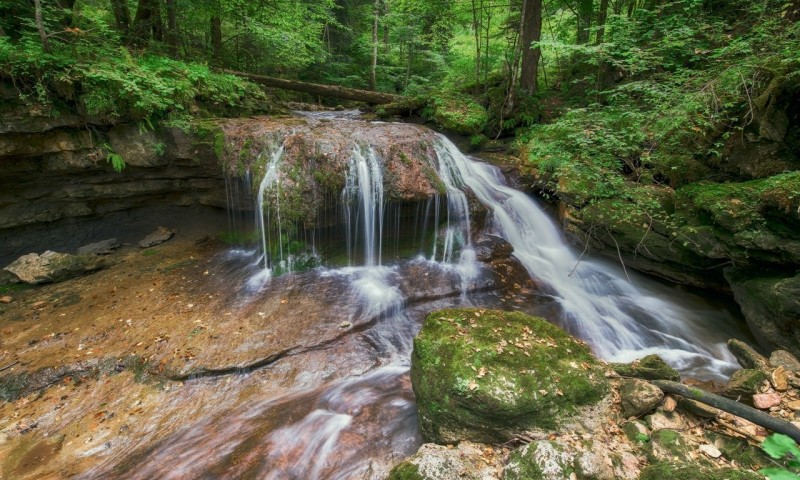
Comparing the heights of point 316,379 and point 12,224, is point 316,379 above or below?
below

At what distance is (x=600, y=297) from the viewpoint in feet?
21.8

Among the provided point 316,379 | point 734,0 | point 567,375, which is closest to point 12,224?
point 316,379

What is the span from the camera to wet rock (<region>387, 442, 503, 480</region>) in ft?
9.61

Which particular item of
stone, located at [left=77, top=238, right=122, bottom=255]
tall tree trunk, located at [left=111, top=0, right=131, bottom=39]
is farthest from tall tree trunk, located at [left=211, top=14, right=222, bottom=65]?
stone, located at [left=77, top=238, right=122, bottom=255]

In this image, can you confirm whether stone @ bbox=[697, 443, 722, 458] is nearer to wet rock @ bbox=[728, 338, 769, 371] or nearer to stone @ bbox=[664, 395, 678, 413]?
stone @ bbox=[664, 395, 678, 413]

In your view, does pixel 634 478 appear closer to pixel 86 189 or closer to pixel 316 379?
pixel 316 379

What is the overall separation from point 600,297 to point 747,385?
3262mm

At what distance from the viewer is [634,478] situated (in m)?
2.76

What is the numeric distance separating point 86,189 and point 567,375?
933 centimetres

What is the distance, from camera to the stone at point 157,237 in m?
8.05

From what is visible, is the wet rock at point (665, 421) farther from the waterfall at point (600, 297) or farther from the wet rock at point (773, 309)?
the wet rock at point (773, 309)

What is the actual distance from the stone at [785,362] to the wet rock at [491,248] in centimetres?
401

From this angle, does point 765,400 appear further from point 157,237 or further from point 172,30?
point 172,30

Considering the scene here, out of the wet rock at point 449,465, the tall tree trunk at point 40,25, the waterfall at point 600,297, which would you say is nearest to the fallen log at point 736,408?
the wet rock at point 449,465
